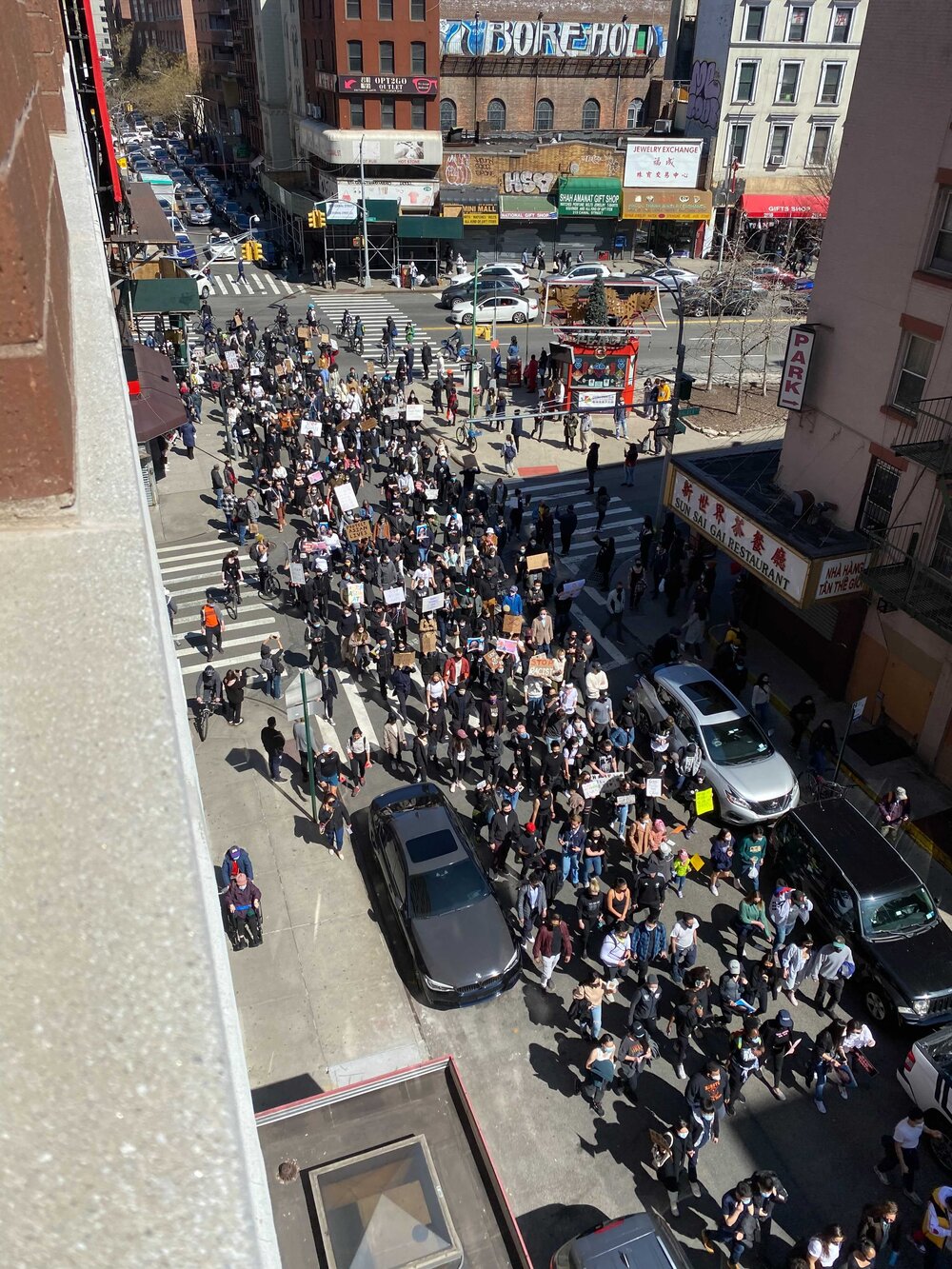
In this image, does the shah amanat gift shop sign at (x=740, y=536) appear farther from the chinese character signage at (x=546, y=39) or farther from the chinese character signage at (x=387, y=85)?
the chinese character signage at (x=546, y=39)

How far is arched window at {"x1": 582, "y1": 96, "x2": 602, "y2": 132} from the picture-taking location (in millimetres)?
62656

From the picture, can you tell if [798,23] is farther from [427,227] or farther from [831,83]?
[427,227]

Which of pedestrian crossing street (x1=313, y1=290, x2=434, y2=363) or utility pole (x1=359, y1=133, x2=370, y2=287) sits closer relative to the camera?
pedestrian crossing street (x1=313, y1=290, x2=434, y2=363)

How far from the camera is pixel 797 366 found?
21.4 m

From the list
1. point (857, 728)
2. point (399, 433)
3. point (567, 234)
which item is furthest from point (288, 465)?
point (567, 234)

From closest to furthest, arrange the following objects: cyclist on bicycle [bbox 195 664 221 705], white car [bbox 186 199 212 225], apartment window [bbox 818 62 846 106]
→ cyclist on bicycle [bbox 195 664 221 705] → apartment window [bbox 818 62 846 106] → white car [bbox 186 199 212 225]

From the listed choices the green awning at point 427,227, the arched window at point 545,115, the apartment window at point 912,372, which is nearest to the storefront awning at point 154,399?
the apartment window at point 912,372

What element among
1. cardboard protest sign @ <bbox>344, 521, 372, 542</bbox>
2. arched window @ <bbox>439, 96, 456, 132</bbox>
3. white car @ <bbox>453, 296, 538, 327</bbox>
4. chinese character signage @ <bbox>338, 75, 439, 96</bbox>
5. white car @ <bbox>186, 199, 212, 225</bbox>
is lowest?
cardboard protest sign @ <bbox>344, 521, 372, 542</bbox>

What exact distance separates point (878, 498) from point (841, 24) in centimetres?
4894

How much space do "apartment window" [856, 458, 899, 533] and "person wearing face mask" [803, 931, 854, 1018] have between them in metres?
9.51

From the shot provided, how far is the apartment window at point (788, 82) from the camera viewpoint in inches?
2223

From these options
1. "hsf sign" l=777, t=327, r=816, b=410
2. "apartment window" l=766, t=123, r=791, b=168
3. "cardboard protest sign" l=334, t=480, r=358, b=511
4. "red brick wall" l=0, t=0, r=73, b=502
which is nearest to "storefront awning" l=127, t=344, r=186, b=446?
"cardboard protest sign" l=334, t=480, r=358, b=511

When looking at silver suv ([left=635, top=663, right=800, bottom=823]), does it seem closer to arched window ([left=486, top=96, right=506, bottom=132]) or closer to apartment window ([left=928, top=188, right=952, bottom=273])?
apartment window ([left=928, top=188, right=952, bottom=273])

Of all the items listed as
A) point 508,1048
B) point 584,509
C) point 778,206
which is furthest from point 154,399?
point 778,206
